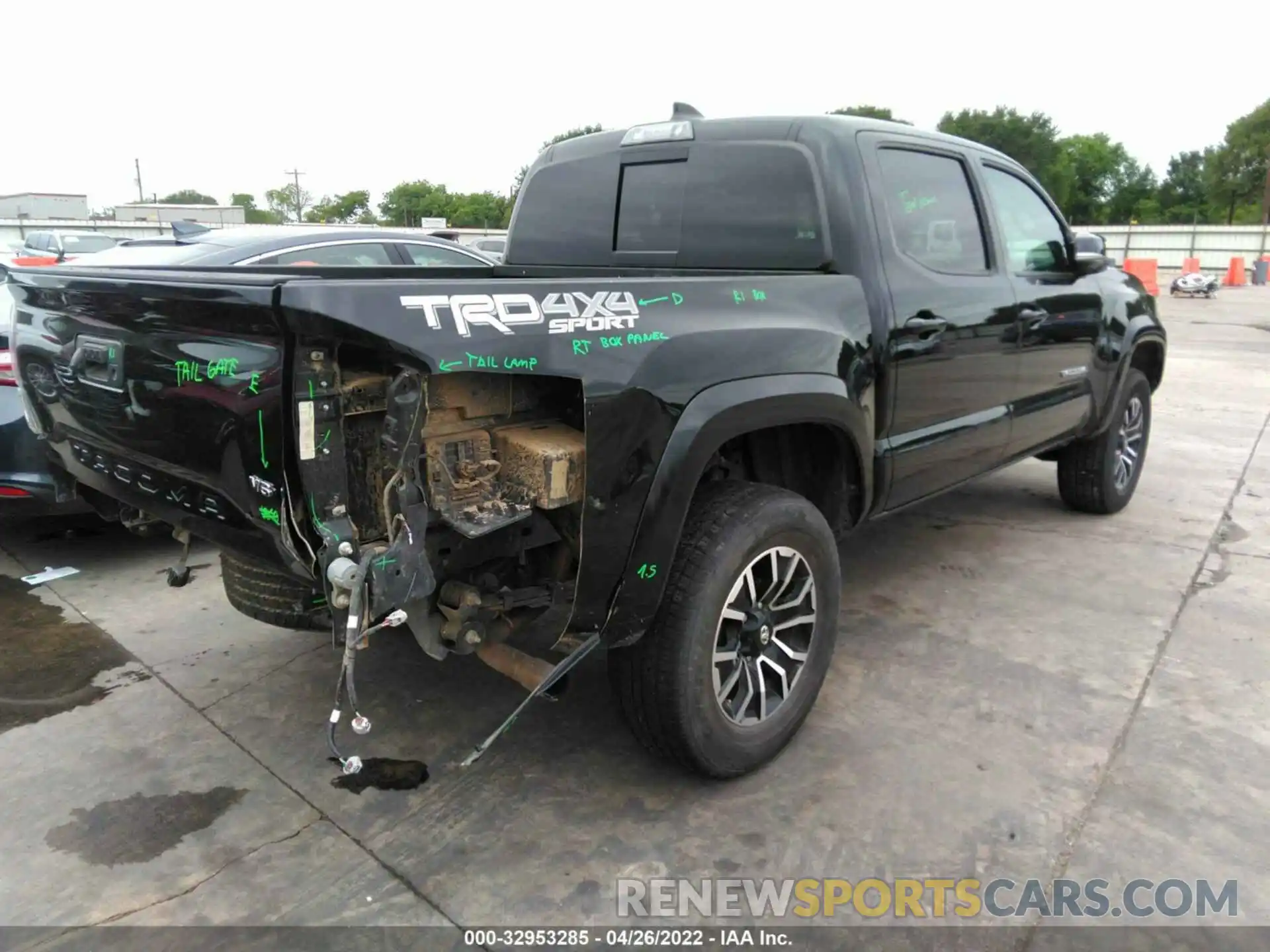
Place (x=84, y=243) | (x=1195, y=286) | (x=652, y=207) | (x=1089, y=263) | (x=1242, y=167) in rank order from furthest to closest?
(x=1242, y=167) < (x=1195, y=286) < (x=84, y=243) < (x=1089, y=263) < (x=652, y=207)

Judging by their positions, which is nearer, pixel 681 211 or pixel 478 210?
pixel 681 211

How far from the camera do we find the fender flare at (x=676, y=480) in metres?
2.45

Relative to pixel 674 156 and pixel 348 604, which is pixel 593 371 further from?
pixel 674 156

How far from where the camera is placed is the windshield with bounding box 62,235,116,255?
1348 centimetres

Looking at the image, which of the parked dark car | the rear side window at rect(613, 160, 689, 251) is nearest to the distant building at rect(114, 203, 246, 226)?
the parked dark car

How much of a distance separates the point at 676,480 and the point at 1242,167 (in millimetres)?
85171

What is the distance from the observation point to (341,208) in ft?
242

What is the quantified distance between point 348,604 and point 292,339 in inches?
23.3

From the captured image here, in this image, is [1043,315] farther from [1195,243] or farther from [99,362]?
[1195,243]

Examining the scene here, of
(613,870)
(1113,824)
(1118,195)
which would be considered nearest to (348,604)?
(613,870)

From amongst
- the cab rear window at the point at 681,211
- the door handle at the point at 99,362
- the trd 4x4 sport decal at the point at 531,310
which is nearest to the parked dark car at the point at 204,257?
the cab rear window at the point at 681,211

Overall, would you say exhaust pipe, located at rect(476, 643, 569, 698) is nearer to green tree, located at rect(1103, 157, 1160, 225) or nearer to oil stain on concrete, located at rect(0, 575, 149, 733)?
oil stain on concrete, located at rect(0, 575, 149, 733)

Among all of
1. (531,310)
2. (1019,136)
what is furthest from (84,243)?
(1019,136)

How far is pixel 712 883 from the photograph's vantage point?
8.09 ft
